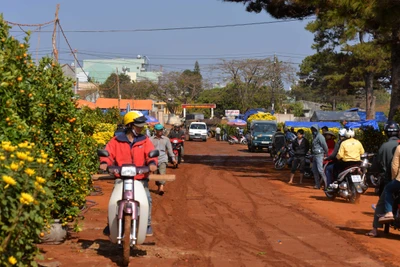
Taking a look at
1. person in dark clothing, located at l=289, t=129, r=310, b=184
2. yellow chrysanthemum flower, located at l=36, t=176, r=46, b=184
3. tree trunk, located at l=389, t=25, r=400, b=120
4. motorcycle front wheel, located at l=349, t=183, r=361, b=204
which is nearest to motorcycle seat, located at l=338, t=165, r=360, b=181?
motorcycle front wheel, located at l=349, t=183, r=361, b=204

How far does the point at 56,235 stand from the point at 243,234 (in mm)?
2962

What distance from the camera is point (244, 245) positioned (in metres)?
9.56

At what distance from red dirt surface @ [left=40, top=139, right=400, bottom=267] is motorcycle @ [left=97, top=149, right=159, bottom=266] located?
1.41ft

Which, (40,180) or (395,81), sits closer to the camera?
(40,180)

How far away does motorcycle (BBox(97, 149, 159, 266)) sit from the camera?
25.6 feet

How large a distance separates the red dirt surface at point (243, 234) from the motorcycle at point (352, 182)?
250 mm

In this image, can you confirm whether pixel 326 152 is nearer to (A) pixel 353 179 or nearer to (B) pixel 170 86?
(A) pixel 353 179

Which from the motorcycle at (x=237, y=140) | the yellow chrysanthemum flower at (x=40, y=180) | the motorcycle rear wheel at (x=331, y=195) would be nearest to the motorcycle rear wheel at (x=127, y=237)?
the yellow chrysanthemum flower at (x=40, y=180)

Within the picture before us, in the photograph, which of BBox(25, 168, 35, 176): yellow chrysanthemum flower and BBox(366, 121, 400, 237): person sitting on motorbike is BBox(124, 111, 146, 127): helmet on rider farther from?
BBox(25, 168, 35, 176): yellow chrysanthemum flower

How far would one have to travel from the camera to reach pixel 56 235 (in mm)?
9430

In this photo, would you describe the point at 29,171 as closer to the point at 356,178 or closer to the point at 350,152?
the point at 356,178

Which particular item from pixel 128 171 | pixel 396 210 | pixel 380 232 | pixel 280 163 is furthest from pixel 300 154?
pixel 128 171

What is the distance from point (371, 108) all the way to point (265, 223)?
133 feet

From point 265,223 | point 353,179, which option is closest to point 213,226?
point 265,223
